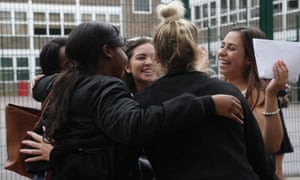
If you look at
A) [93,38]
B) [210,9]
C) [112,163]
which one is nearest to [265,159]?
[112,163]

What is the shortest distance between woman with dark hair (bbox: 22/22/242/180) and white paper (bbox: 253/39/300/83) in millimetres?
481

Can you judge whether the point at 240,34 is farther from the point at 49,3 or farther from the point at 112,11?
the point at 49,3

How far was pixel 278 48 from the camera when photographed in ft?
6.76

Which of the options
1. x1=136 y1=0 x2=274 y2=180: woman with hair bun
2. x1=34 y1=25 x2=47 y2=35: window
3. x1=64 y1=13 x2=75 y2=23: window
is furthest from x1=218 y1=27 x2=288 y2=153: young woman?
x1=34 y1=25 x2=47 y2=35: window

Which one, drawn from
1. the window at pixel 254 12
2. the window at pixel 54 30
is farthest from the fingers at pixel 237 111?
the window at pixel 54 30

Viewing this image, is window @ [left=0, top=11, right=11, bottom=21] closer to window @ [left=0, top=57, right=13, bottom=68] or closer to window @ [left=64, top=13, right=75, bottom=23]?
window @ [left=0, top=57, right=13, bottom=68]

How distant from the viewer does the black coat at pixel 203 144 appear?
5.46ft

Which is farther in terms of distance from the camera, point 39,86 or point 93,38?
point 39,86

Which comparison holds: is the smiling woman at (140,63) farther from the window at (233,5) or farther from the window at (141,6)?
the window at (233,5)

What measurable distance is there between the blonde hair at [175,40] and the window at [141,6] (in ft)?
8.74

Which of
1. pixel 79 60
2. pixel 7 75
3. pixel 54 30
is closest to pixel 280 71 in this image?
pixel 79 60

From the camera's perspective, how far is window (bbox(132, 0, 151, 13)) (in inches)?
175

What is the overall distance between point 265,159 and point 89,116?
743 millimetres

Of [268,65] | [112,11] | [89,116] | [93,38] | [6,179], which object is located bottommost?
[6,179]
